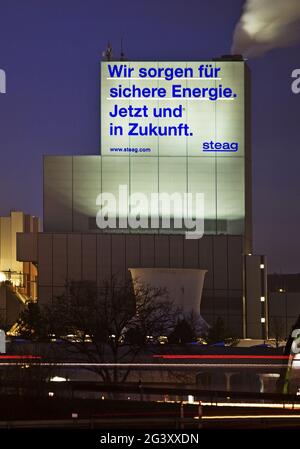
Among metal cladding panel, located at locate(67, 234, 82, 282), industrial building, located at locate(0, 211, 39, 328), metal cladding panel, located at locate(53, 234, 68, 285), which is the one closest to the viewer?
metal cladding panel, located at locate(67, 234, 82, 282)

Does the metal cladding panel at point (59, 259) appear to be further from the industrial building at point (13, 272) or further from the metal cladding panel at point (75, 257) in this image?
the industrial building at point (13, 272)

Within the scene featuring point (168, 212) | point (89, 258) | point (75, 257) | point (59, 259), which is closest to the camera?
point (89, 258)

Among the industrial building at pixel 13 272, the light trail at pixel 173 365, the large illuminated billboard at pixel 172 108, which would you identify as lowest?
the light trail at pixel 173 365

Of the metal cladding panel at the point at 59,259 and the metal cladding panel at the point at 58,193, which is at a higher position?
the metal cladding panel at the point at 58,193

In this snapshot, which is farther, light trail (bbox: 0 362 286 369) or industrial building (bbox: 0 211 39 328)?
industrial building (bbox: 0 211 39 328)

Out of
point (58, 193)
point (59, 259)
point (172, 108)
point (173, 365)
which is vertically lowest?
point (173, 365)

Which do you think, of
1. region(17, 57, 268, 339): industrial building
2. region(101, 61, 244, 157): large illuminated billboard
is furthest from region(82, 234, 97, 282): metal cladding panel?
region(101, 61, 244, 157): large illuminated billboard

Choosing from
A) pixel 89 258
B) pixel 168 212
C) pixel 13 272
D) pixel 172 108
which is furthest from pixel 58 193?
pixel 13 272

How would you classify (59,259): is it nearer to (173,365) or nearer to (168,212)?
(168,212)

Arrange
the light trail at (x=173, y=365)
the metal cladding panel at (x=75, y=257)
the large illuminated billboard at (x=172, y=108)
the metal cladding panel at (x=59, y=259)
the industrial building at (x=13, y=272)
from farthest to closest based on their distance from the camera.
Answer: the industrial building at (x=13, y=272)
the large illuminated billboard at (x=172, y=108)
the metal cladding panel at (x=59, y=259)
the metal cladding panel at (x=75, y=257)
the light trail at (x=173, y=365)

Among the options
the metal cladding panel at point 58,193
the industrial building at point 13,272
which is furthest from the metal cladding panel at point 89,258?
the industrial building at point 13,272

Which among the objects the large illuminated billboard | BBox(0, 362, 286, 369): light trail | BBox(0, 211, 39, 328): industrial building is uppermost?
the large illuminated billboard

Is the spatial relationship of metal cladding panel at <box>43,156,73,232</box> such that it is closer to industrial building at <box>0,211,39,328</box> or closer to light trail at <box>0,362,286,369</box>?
industrial building at <box>0,211,39,328</box>
